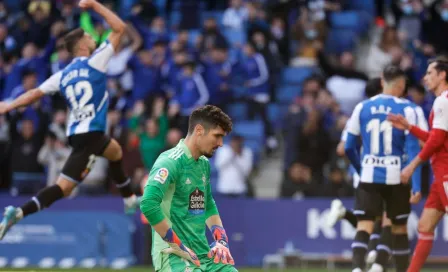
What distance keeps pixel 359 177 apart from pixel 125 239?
6.53m

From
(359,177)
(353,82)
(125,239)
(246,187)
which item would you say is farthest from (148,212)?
(353,82)

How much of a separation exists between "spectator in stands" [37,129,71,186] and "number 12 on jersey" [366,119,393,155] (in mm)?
8391

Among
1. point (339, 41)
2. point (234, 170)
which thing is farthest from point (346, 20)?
point (234, 170)

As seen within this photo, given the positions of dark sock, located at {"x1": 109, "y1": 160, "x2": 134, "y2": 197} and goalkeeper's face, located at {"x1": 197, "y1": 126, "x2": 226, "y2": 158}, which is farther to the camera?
dark sock, located at {"x1": 109, "y1": 160, "x2": 134, "y2": 197}

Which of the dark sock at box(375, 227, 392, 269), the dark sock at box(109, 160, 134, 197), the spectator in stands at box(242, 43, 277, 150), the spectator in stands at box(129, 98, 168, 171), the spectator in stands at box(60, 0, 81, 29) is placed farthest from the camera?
the spectator in stands at box(60, 0, 81, 29)

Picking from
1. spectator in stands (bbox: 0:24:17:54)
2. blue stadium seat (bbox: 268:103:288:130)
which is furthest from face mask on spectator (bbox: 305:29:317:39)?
spectator in stands (bbox: 0:24:17:54)

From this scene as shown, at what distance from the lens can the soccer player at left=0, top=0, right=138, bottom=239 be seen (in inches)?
525

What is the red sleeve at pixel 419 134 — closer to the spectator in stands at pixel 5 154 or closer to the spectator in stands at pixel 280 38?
the spectator in stands at pixel 5 154

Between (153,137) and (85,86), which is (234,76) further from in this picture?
(85,86)

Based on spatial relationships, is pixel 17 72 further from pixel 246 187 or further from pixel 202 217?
pixel 202 217

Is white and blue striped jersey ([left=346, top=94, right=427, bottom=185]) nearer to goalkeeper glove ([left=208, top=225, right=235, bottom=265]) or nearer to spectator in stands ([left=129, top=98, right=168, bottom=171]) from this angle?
goalkeeper glove ([left=208, top=225, right=235, bottom=265])

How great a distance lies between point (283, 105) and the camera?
2155 centimetres

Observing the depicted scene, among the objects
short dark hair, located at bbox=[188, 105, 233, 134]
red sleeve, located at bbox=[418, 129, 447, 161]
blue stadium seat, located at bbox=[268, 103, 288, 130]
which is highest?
short dark hair, located at bbox=[188, 105, 233, 134]

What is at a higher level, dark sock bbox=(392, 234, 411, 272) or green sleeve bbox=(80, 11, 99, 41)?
green sleeve bbox=(80, 11, 99, 41)
